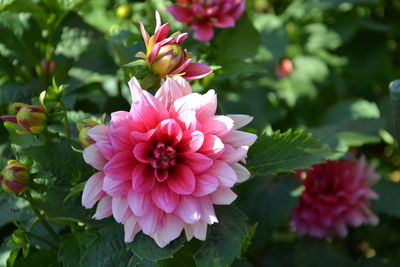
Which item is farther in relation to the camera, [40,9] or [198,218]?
[40,9]

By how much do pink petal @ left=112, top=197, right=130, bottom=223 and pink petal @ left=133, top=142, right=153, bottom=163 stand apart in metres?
0.06

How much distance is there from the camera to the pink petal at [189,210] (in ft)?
2.78

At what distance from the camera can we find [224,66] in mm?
1243

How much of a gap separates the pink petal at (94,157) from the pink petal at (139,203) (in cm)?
5

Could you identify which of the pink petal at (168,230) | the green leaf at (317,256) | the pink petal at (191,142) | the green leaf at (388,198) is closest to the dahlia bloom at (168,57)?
the pink petal at (191,142)

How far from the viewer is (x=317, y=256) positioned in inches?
59.3

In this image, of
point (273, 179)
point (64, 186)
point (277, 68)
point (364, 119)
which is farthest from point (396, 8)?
point (64, 186)

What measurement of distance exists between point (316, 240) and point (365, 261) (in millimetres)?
121

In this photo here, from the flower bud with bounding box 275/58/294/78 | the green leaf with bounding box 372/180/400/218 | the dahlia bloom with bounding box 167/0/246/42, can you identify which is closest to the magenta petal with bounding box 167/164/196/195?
the dahlia bloom with bounding box 167/0/246/42

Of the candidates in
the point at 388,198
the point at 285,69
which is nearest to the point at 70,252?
the point at 388,198

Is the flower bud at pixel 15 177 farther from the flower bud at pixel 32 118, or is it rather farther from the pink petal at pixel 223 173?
the pink petal at pixel 223 173

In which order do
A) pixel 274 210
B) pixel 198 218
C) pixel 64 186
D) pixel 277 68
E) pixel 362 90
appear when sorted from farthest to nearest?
pixel 362 90, pixel 277 68, pixel 274 210, pixel 64 186, pixel 198 218

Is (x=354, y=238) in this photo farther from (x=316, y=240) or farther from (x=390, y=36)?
(x=390, y=36)

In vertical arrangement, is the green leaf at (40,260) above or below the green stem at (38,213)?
below
